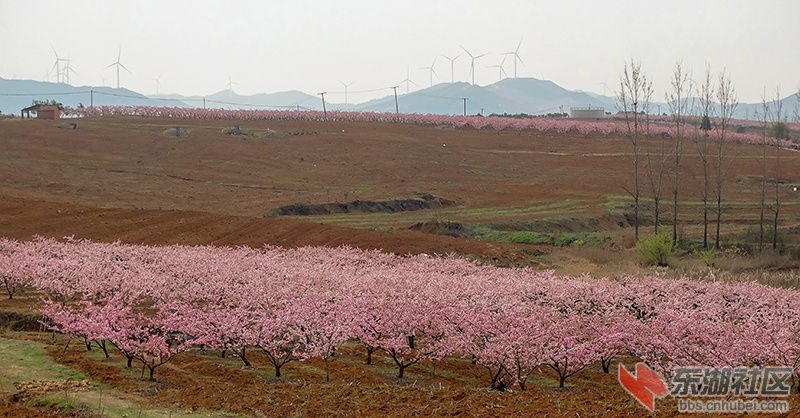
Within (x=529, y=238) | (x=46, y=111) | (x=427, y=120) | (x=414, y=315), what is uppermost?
(x=46, y=111)

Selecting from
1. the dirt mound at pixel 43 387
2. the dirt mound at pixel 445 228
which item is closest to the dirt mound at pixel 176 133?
the dirt mound at pixel 445 228

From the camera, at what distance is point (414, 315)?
17094mm

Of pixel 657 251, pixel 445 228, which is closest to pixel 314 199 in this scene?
pixel 445 228

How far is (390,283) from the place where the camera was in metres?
21.4

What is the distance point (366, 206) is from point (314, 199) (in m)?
3.41

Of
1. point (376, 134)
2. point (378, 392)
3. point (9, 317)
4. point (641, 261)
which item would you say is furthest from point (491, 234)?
point (376, 134)

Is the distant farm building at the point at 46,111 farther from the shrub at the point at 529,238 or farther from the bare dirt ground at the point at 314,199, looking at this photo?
the shrub at the point at 529,238

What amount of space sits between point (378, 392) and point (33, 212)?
1215 inches

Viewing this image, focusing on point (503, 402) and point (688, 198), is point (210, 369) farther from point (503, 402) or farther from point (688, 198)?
point (688, 198)

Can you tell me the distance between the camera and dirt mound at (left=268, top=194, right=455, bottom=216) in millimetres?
48787

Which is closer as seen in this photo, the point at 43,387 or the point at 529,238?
the point at 43,387

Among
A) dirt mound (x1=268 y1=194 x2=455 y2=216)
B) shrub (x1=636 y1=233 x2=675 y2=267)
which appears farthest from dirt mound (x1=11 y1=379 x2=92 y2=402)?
dirt mound (x1=268 y1=194 x2=455 y2=216)

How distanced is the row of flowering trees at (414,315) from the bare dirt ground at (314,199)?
536 millimetres

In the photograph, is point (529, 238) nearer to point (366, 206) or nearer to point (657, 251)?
point (657, 251)
